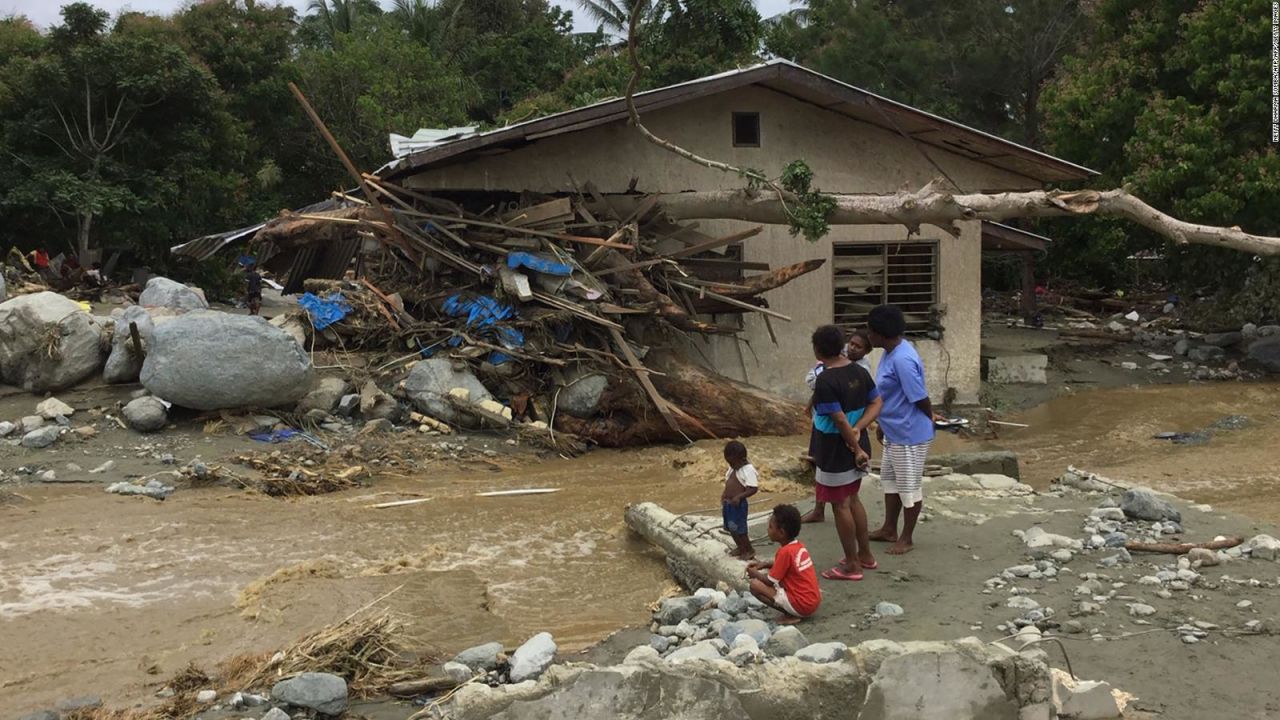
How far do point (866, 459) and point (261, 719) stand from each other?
10.9 feet

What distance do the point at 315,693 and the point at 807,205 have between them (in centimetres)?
812

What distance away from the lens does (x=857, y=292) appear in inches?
564

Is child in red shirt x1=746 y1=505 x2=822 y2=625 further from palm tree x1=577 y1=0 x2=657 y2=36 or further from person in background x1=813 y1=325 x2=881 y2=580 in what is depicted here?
palm tree x1=577 y1=0 x2=657 y2=36

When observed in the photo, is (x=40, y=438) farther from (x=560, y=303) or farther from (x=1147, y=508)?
(x=1147, y=508)

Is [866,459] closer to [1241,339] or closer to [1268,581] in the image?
[1268,581]

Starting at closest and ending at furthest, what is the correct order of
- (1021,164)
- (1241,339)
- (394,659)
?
(394,659)
(1021,164)
(1241,339)

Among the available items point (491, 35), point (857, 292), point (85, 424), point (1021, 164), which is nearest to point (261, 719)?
point (85, 424)

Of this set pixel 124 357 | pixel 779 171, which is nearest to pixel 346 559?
pixel 124 357

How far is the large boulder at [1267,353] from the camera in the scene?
18.0 m

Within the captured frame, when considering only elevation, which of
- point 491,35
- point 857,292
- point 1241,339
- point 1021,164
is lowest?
point 1241,339

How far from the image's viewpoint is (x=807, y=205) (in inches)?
451

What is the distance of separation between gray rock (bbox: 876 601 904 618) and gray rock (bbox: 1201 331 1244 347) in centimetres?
1683

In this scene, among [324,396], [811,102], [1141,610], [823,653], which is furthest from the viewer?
[811,102]

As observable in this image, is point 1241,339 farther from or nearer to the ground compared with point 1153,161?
nearer to the ground
